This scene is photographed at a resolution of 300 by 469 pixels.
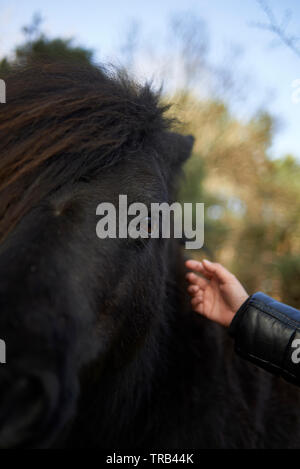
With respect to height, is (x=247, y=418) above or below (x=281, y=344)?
below

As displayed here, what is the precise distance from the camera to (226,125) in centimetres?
1080

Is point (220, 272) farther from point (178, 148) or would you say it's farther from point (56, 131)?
point (56, 131)

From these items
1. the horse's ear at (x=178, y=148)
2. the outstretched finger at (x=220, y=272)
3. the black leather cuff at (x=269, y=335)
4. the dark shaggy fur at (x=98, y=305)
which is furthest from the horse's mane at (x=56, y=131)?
the black leather cuff at (x=269, y=335)

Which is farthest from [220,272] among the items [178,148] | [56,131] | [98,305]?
[56,131]

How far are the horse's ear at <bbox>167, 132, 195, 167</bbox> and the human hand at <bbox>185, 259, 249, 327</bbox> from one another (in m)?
0.68

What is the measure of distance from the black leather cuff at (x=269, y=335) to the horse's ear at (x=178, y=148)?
3.25 ft

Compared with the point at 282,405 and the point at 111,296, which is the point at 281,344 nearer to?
the point at 282,405

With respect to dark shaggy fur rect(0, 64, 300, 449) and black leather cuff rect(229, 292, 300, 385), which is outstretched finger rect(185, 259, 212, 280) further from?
black leather cuff rect(229, 292, 300, 385)

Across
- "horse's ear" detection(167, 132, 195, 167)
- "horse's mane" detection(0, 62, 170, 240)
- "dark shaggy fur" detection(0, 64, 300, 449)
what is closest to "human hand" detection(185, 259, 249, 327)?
"dark shaggy fur" detection(0, 64, 300, 449)

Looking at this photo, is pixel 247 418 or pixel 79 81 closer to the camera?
pixel 79 81

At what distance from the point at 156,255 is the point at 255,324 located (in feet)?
2.11

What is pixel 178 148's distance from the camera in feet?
7.34

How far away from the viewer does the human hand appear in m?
2.02
